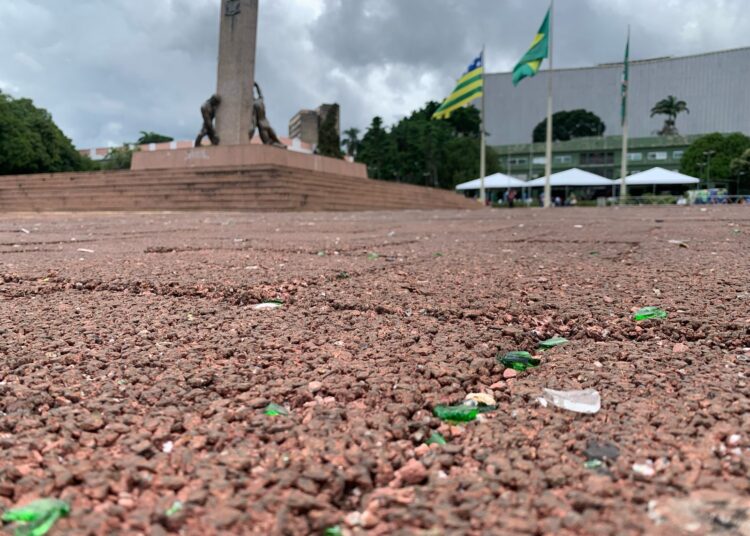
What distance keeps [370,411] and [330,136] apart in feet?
110

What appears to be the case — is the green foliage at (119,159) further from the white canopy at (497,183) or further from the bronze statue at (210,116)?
the bronze statue at (210,116)

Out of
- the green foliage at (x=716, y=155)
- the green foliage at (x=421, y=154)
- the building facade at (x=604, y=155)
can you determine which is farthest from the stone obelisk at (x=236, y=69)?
the building facade at (x=604, y=155)

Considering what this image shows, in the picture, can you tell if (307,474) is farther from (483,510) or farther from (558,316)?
(558,316)

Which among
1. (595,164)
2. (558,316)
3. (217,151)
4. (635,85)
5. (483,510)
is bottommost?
(483,510)

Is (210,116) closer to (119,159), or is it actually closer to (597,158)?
(119,159)

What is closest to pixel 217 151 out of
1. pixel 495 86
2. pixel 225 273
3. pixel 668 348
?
pixel 225 273

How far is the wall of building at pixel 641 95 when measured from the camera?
62.6 metres

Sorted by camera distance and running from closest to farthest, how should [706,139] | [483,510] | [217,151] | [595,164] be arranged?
[483,510]
[217,151]
[706,139]
[595,164]

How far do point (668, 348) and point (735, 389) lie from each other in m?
0.23

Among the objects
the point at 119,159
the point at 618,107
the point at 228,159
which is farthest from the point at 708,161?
the point at 119,159

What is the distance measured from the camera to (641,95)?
2643 inches

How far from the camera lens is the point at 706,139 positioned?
49.9 metres

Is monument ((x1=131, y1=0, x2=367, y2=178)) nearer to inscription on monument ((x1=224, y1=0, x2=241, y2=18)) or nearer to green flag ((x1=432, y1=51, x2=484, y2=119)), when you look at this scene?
inscription on monument ((x1=224, y1=0, x2=241, y2=18))

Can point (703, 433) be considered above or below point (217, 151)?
below
